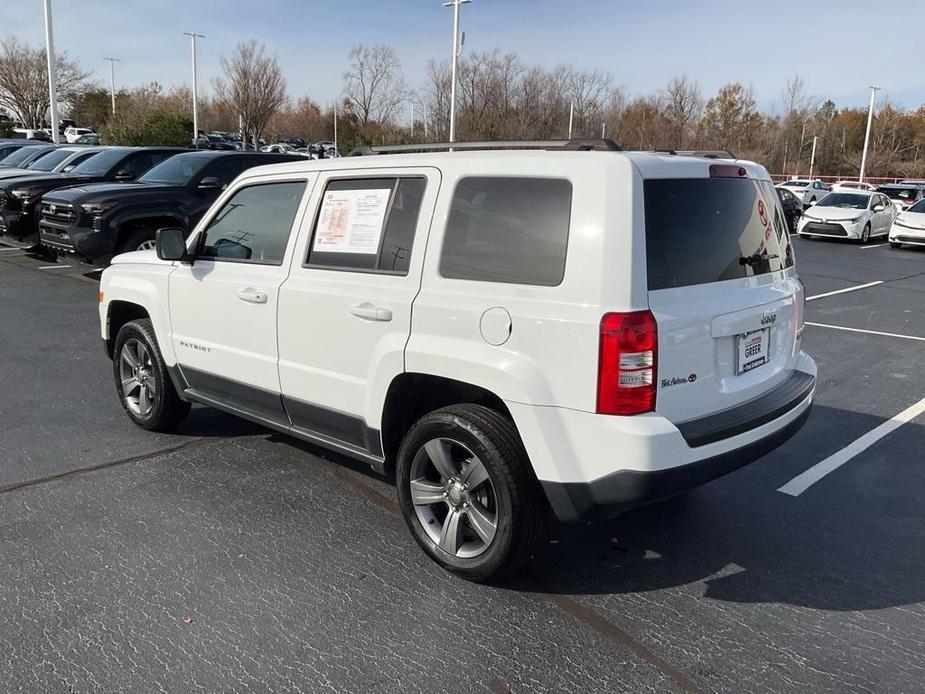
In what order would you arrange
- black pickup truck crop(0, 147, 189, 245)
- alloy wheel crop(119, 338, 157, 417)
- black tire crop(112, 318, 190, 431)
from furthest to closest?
black pickup truck crop(0, 147, 189, 245) < alloy wheel crop(119, 338, 157, 417) < black tire crop(112, 318, 190, 431)

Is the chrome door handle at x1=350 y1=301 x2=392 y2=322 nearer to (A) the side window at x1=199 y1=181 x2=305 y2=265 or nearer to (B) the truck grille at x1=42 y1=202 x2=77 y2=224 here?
(A) the side window at x1=199 y1=181 x2=305 y2=265

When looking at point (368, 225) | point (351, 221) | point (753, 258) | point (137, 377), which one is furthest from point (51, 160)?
point (753, 258)

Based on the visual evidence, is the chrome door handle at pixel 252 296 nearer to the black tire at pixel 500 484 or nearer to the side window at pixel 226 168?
the black tire at pixel 500 484

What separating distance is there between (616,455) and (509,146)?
1.58m

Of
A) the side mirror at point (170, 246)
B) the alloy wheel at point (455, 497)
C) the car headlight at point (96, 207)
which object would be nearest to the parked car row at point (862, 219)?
the car headlight at point (96, 207)

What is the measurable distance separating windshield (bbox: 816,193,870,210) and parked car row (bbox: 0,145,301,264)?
1683 centimetres

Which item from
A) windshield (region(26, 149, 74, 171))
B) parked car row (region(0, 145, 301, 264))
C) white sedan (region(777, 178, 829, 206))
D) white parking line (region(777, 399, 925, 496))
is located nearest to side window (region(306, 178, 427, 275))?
white parking line (region(777, 399, 925, 496))

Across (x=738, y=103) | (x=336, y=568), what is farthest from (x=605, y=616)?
(x=738, y=103)

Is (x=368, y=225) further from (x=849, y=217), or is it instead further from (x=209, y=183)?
(x=849, y=217)

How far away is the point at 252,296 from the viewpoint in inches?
168

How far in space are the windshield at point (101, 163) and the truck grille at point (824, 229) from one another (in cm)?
1723

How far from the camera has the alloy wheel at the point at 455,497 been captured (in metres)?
3.42

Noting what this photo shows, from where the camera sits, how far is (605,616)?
10.6ft

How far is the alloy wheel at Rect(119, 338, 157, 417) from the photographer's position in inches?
205
